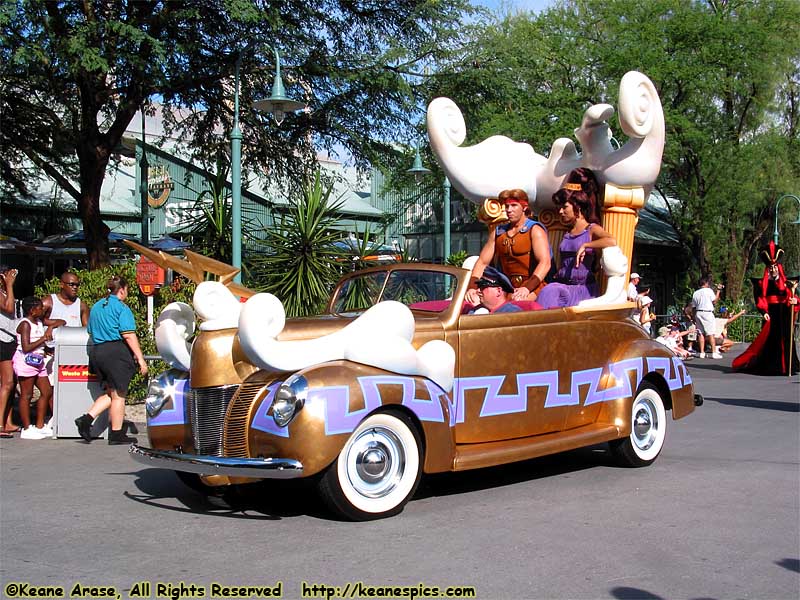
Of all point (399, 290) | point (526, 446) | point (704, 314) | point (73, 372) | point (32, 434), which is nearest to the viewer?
point (526, 446)

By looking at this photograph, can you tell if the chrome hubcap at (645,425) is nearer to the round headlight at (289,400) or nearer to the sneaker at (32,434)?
the round headlight at (289,400)

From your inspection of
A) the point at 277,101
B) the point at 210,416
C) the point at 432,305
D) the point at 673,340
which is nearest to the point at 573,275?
the point at 432,305

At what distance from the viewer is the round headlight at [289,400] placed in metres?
5.54

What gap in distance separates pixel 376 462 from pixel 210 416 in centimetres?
118

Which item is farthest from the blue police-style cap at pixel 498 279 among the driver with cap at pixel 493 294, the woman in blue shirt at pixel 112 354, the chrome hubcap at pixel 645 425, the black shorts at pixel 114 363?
the black shorts at pixel 114 363

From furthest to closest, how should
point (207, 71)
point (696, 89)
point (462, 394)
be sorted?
point (696, 89), point (207, 71), point (462, 394)

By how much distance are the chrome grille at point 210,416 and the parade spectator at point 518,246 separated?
9.53 ft

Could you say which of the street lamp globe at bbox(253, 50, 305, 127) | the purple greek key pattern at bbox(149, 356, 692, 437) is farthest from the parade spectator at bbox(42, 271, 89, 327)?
the purple greek key pattern at bbox(149, 356, 692, 437)

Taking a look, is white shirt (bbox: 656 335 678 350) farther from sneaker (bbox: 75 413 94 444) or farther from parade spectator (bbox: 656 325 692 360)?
sneaker (bbox: 75 413 94 444)

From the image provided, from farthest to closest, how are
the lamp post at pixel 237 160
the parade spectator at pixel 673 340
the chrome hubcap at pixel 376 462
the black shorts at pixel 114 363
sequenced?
the parade spectator at pixel 673 340 → the lamp post at pixel 237 160 → the black shorts at pixel 114 363 → the chrome hubcap at pixel 376 462

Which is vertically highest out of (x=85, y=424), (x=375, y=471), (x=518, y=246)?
(x=518, y=246)

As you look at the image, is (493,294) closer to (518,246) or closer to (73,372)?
(518,246)

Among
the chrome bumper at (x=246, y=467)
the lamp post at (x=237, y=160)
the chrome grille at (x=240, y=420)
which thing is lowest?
the chrome bumper at (x=246, y=467)

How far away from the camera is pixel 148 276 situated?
11789mm
